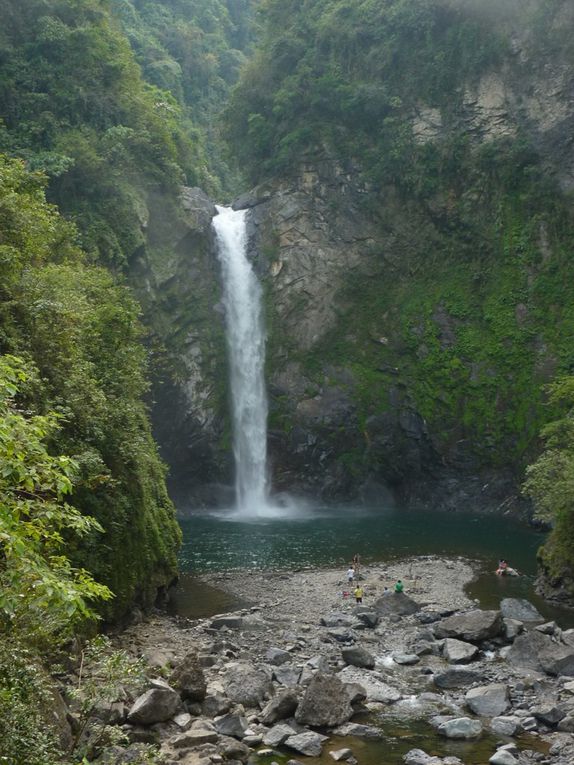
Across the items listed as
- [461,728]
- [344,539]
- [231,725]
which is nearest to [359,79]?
[344,539]

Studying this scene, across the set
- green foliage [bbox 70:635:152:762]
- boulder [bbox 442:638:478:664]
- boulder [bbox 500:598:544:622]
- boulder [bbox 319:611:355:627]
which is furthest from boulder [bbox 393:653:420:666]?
green foliage [bbox 70:635:152:762]

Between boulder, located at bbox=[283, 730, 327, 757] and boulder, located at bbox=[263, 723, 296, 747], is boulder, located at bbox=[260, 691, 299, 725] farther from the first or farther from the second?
boulder, located at bbox=[283, 730, 327, 757]

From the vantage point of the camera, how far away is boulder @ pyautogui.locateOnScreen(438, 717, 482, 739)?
12461mm

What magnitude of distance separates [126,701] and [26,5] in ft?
120

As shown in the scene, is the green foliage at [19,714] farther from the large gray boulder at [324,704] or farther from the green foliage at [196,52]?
the green foliage at [196,52]

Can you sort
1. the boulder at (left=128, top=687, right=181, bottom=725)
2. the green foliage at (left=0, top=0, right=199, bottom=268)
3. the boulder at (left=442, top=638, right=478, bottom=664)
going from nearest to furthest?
1. the boulder at (left=128, top=687, right=181, bottom=725)
2. the boulder at (left=442, top=638, right=478, bottom=664)
3. the green foliage at (left=0, top=0, right=199, bottom=268)

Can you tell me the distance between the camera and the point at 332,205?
43656 millimetres

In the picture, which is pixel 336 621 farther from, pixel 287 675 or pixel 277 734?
pixel 277 734

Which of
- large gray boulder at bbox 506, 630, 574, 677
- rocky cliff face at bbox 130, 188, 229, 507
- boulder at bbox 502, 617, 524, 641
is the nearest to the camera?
large gray boulder at bbox 506, 630, 574, 677

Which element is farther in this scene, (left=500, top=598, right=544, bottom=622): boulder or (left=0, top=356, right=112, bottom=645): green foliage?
(left=500, top=598, right=544, bottom=622): boulder

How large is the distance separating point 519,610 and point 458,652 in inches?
169

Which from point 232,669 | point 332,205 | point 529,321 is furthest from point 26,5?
point 232,669

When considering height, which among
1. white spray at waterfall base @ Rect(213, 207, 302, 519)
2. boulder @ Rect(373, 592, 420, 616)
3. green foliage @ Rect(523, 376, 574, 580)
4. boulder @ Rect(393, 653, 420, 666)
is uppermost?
white spray at waterfall base @ Rect(213, 207, 302, 519)

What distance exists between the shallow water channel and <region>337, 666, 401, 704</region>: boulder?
86 centimetres
